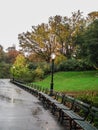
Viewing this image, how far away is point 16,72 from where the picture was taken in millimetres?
85125

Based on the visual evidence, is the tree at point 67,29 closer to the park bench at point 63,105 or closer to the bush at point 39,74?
the bush at point 39,74

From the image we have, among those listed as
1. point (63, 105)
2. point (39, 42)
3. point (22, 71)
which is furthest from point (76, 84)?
point (39, 42)

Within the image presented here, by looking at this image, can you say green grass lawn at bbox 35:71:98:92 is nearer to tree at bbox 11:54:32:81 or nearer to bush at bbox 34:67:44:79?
bush at bbox 34:67:44:79

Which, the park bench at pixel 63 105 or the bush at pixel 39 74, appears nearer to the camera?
the park bench at pixel 63 105

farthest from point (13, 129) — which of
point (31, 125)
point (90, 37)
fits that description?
point (90, 37)

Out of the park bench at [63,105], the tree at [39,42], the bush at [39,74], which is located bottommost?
the park bench at [63,105]

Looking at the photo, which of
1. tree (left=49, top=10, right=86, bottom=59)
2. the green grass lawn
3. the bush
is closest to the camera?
the green grass lawn

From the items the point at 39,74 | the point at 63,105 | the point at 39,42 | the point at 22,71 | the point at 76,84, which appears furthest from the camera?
the point at 39,42

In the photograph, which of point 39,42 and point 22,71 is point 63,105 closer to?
point 22,71

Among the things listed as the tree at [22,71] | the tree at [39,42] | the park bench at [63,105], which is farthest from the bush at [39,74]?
the park bench at [63,105]

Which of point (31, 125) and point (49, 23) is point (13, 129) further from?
point (49, 23)

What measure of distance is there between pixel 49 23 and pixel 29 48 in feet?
25.7

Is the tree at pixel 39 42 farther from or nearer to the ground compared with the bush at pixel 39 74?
farther from the ground

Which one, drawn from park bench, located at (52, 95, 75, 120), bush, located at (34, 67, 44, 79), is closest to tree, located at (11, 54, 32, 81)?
bush, located at (34, 67, 44, 79)
